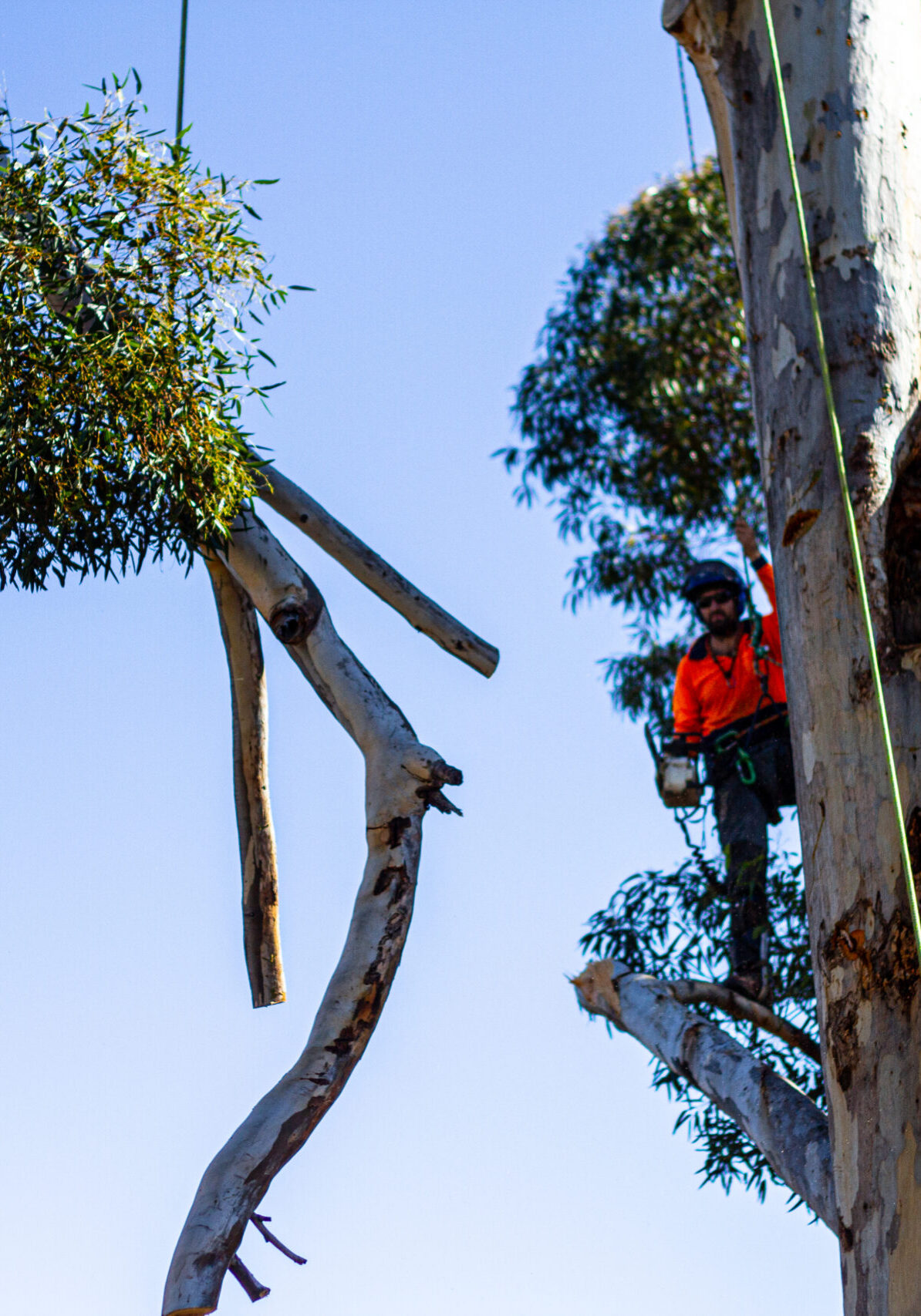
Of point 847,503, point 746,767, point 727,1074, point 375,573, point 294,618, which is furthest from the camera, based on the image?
point 746,767

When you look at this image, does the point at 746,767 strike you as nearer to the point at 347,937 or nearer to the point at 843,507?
the point at 347,937

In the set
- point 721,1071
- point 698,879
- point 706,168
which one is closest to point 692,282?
point 706,168

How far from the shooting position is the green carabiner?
523cm

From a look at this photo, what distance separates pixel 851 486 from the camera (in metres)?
2.86

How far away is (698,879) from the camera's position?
6.73 metres

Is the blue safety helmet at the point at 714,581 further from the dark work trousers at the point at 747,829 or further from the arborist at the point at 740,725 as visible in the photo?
the dark work trousers at the point at 747,829

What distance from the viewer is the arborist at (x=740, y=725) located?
5.15m

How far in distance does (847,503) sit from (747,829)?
262cm

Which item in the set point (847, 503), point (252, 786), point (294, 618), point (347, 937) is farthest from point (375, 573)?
point (847, 503)

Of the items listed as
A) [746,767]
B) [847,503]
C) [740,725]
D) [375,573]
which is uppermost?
[375,573]

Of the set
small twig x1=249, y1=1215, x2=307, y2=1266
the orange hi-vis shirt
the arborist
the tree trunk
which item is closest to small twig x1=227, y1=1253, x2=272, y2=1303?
small twig x1=249, y1=1215, x2=307, y2=1266

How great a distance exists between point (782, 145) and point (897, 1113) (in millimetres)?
1935

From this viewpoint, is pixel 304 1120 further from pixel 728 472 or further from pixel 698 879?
pixel 728 472

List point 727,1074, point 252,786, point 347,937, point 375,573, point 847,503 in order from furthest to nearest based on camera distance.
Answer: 1. point 252,786
2. point 375,573
3. point 727,1074
4. point 347,937
5. point 847,503
